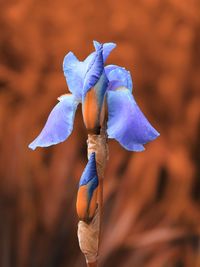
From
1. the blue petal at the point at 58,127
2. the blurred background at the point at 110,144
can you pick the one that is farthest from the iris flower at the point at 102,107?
the blurred background at the point at 110,144

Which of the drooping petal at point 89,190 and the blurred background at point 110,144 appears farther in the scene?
the blurred background at point 110,144

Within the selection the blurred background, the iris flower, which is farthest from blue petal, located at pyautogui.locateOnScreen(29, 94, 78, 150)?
the blurred background

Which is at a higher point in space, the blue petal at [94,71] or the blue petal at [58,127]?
the blue petal at [94,71]

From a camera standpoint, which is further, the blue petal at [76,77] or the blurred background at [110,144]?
the blurred background at [110,144]

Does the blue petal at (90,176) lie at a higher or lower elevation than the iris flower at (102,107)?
lower

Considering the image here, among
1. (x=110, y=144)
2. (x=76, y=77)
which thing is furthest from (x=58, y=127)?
(x=110, y=144)

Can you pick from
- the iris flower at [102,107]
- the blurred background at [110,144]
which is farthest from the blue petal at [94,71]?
the blurred background at [110,144]

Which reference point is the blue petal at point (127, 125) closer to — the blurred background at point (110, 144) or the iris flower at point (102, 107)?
the iris flower at point (102, 107)

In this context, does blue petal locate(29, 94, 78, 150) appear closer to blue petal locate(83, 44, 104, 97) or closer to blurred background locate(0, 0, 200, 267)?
blue petal locate(83, 44, 104, 97)

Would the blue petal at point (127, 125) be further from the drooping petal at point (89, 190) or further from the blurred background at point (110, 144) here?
the blurred background at point (110, 144)
